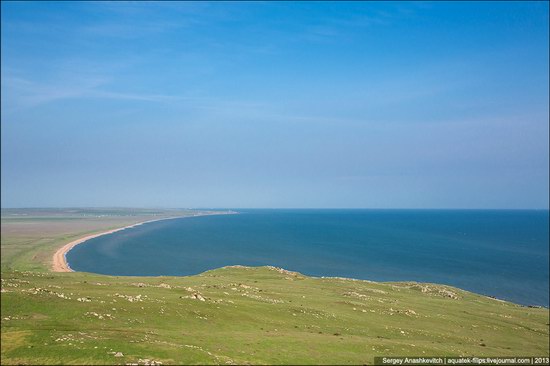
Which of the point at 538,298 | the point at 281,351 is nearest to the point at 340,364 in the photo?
the point at 281,351

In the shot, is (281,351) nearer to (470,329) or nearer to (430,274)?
(470,329)

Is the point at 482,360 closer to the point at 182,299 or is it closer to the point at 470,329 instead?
the point at 470,329

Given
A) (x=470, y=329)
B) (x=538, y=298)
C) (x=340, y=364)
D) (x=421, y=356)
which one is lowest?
(x=538, y=298)

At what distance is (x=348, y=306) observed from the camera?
247 ft

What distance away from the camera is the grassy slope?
34.2 metres

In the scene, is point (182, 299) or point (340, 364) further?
point (182, 299)

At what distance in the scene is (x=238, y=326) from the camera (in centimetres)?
5041

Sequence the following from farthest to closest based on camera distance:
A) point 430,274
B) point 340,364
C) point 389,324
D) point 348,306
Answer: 1. point 430,274
2. point 348,306
3. point 389,324
4. point 340,364

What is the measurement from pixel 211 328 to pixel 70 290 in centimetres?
2507

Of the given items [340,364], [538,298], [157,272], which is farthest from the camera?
[157,272]

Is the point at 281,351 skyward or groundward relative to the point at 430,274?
skyward

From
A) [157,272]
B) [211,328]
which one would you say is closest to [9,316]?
[211,328]

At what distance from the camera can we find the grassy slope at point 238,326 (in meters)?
34.2

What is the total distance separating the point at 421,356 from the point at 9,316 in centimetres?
5113
